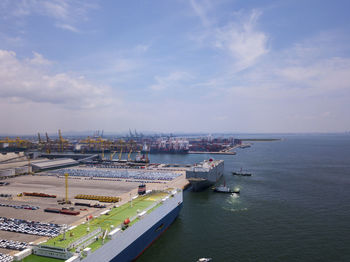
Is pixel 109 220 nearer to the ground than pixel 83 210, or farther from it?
farther from it

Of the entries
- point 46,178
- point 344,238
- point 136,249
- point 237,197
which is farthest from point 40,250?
point 46,178

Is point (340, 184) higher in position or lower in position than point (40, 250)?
lower

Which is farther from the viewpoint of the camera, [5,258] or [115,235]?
[5,258]

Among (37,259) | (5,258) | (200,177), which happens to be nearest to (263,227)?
(200,177)

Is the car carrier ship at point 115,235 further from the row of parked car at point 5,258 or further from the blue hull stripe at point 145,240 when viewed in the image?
the row of parked car at point 5,258

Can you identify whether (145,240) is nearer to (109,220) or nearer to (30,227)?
(109,220)

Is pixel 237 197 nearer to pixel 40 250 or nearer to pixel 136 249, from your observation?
pixel 136 249

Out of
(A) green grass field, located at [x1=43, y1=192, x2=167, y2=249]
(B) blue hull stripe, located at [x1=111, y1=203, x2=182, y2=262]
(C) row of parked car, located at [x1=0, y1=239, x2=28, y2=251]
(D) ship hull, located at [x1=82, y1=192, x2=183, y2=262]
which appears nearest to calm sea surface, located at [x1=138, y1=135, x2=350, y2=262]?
(B) blue hull stripe, located at [x1=111, y1=203, x2=182, y2=262]
